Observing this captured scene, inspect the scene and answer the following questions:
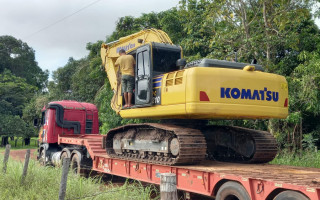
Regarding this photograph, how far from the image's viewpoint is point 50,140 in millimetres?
14234

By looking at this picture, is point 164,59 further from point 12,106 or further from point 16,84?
point 16,84

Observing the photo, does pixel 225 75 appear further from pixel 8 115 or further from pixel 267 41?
pixel 8 115

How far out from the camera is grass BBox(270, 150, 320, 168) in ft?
38.4

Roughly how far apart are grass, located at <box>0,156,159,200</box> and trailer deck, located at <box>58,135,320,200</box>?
25.5 inches

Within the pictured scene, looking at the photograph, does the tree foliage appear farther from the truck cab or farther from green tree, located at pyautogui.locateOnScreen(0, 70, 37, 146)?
the truck cab

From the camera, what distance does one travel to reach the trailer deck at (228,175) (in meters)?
5.04

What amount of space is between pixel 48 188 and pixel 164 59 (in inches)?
159

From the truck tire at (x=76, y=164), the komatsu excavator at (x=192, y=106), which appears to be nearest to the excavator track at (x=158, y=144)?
the komatsu excavator at (x=192, y=106)

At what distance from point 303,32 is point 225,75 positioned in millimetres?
9424

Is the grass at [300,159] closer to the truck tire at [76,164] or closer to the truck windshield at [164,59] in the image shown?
the truck windshield at [164,59]

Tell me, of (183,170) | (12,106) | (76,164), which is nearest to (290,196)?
(183,170)

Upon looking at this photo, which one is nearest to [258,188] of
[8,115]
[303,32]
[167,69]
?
[167,69]

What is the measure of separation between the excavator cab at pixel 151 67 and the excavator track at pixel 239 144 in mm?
1827

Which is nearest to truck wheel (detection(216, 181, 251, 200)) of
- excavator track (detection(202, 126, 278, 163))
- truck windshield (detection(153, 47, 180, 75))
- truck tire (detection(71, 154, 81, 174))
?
excavator track (detection(202, 126, 278, 163))
